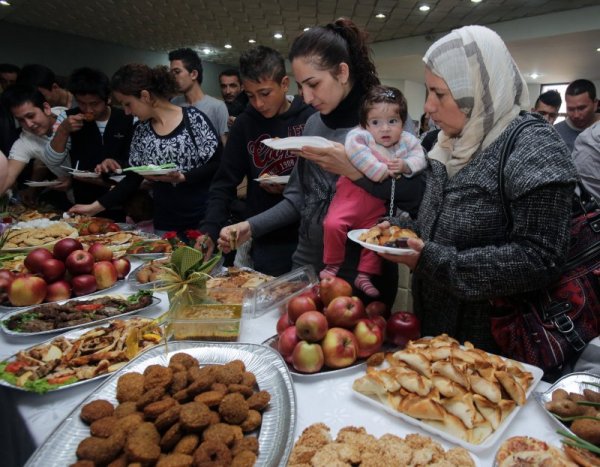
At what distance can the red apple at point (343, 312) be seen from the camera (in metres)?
1.24

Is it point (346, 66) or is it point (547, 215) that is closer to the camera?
point (547, 215)

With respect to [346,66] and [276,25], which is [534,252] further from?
[276,25]

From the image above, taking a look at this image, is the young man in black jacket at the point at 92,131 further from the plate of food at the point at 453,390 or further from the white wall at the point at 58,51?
the white wall at the point at 58,51

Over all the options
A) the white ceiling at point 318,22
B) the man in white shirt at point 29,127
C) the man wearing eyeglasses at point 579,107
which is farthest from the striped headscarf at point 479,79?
the white ceiling at point 318,22

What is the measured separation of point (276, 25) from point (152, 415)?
443 inches

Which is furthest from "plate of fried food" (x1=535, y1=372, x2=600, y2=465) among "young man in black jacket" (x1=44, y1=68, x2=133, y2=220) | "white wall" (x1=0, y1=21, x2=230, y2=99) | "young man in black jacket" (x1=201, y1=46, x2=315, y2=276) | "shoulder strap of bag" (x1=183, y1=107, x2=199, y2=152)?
"white wall" (x1=0, y1=21, x2=230, y2=99)

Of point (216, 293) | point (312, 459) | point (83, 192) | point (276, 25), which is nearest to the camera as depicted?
point (312, 459)

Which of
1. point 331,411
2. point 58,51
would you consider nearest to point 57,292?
point 331,411

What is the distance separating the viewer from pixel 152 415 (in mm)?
945

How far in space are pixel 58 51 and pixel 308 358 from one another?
45.2ft

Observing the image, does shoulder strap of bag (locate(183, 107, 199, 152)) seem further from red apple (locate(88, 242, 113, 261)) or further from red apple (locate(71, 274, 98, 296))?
red apple (locate(71, 274, 98, 296))

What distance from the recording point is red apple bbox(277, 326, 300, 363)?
122cm

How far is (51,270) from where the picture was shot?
5.99 ft

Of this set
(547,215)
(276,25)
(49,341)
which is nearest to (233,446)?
(49,341)
